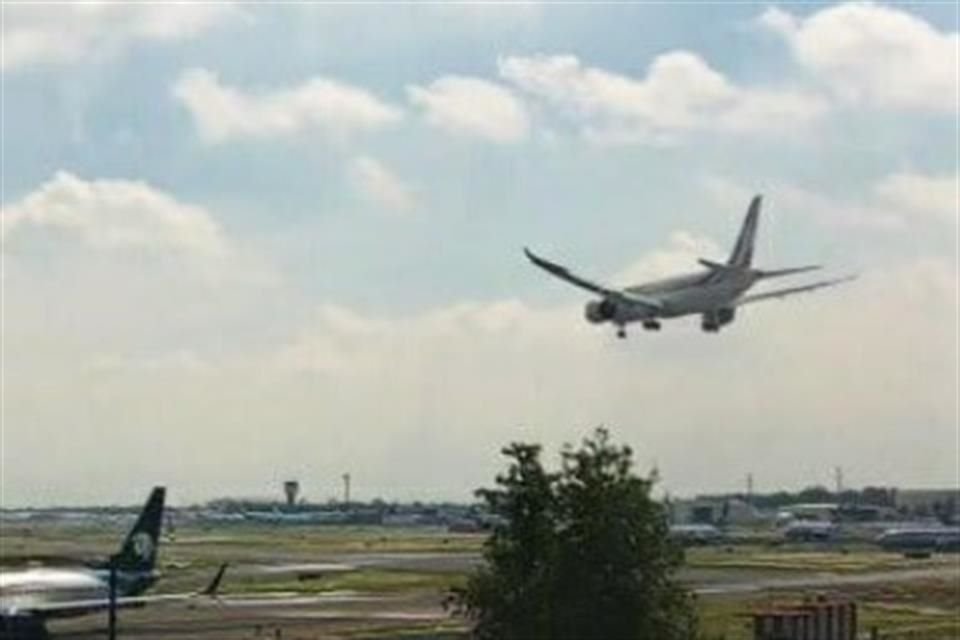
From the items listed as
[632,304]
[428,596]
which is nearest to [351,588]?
[428,596]

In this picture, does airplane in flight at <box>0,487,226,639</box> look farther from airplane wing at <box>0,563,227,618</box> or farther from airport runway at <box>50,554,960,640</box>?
airport runway at <box>50,554,960,640</box>

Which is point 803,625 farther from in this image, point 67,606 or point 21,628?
point 67,606

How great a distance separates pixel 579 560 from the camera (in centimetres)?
4438

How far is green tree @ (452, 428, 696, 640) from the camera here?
145 feet

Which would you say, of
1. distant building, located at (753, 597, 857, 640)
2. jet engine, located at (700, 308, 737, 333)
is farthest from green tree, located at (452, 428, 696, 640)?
jet engine, located at (700, 308, 737, 333)

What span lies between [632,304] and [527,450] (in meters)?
111

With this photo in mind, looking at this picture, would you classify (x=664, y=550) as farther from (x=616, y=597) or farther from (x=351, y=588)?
(x=351, y=588)

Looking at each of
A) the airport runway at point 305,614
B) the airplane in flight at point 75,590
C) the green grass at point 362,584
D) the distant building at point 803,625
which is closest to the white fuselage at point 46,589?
the airplane in flight at point 75,590

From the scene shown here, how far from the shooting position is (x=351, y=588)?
6191 inches

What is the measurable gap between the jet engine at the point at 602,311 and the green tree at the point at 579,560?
10859cm

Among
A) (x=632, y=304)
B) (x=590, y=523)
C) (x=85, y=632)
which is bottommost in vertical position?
(x=85, y=632)

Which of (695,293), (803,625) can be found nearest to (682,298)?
(695,293)

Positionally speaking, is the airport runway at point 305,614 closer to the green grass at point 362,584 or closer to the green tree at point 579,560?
the green grass at point 362,584

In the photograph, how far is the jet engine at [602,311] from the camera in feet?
510
